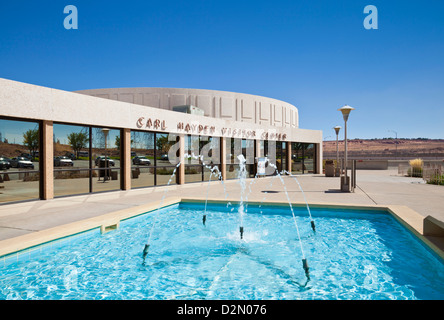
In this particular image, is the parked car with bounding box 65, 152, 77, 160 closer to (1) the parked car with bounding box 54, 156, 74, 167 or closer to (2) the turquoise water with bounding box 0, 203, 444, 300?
(1) the parked car with bounding box 54, 156, 74, 167

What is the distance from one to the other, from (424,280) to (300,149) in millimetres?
25973

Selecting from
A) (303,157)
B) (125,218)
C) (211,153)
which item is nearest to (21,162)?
(125,218)

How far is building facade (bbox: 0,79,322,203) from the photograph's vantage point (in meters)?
10.6

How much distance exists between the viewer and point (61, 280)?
489 cm

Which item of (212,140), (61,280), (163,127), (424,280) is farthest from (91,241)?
(212,140)

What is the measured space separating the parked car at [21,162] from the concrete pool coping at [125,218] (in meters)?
5.77

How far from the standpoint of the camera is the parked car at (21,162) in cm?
1138

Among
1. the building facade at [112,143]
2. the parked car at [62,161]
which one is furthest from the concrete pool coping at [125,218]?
the parked car at [62,161]

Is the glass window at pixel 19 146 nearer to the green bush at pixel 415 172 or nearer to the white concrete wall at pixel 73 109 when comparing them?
the white concrete wall at pixel 73 109

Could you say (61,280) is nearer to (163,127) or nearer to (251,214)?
(251,214)

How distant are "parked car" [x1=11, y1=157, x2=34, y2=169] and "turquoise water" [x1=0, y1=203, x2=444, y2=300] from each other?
627cm

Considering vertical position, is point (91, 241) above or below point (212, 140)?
below

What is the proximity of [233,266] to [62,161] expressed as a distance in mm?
10358
